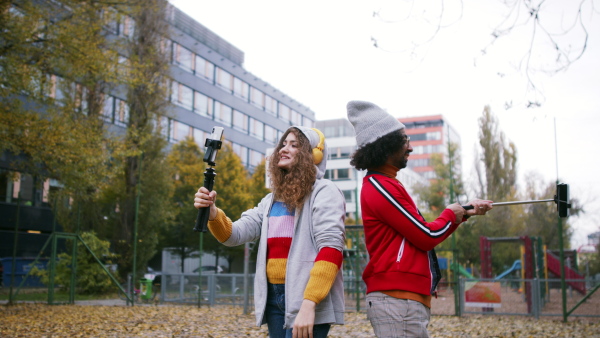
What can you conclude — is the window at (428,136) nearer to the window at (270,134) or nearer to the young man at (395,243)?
the window at (270,134)

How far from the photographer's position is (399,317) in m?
2.50

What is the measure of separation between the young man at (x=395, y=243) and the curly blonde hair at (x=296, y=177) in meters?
0.28

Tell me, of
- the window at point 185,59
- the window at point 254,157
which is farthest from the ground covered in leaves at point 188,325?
the window at point 254,157

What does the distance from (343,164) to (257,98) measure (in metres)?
12.4

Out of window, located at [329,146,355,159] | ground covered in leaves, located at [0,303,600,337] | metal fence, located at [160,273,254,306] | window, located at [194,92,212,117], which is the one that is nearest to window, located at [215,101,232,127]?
window, located at [194,92,212,117]

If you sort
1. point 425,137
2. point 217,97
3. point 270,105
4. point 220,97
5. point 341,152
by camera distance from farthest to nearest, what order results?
point 425,137, point 341,152, point 270,105, point 220,97, point 217,97

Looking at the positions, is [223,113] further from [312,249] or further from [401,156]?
[312,249]

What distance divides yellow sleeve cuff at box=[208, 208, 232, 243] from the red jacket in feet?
2.38

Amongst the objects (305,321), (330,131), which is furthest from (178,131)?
(305,321)

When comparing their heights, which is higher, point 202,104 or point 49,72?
point 202,104

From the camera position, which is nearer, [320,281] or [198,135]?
[320,281]

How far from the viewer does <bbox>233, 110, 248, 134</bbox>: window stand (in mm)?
51844

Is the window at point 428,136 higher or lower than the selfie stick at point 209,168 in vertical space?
higher

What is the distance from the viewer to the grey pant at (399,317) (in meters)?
2.50
